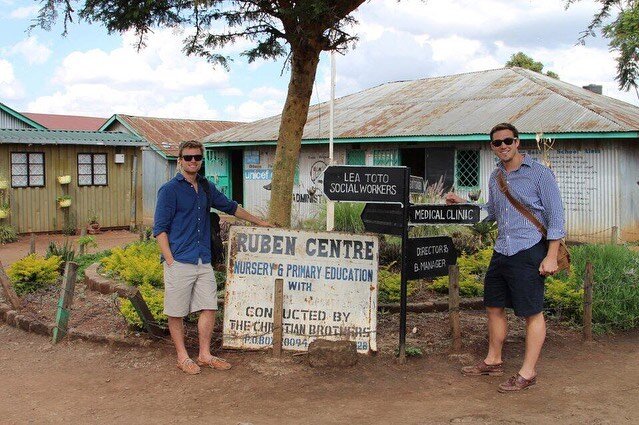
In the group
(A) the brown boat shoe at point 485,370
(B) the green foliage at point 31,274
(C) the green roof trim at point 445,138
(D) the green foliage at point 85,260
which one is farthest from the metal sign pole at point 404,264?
(C) the green roof trim at point 445,138

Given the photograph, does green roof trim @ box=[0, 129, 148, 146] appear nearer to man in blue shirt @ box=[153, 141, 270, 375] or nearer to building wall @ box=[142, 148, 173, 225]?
building wall @ box=[142, 148, 173, 225]

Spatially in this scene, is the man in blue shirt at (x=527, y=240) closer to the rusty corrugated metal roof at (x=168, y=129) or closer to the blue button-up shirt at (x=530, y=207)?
the blue button-up shirt at (x=530, y=207)

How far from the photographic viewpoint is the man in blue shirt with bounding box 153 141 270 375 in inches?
223

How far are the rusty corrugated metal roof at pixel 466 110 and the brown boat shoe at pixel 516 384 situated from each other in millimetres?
9289

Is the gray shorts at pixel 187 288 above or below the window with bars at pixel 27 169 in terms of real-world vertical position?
below

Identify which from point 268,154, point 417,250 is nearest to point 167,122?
point 268,154

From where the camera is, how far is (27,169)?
19.7 metres

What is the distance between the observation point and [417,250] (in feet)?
20.4

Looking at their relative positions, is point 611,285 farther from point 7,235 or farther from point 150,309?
point 7,235

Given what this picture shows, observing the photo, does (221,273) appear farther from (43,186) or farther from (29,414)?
(43,186)

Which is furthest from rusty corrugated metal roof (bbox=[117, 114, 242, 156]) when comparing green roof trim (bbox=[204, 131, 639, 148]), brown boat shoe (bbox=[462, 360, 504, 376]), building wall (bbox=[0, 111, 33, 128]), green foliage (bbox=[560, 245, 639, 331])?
brown boat shoe (bbox=[462, 360, 504, 376])

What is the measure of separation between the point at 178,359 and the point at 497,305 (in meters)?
2.63

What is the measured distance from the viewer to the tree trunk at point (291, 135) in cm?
793

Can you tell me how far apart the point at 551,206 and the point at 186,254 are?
2861 millimetres
